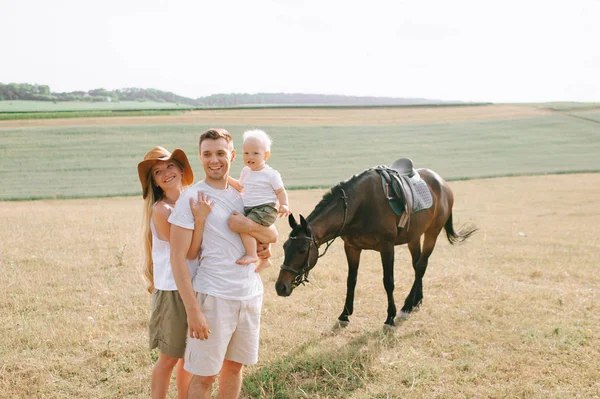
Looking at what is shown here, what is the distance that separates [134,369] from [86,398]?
55 centimetres

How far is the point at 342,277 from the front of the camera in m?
8.04

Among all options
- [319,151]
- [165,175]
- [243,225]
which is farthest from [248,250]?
[319,151]

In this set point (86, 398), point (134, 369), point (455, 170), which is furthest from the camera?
point (455, 170)

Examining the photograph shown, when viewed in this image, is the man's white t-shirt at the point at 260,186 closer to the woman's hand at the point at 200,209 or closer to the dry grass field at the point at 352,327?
the woman's hand at the point at 200,209

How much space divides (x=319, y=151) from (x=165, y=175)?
3032cm

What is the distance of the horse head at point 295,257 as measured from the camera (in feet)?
15.8

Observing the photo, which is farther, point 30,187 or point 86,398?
point 30,187

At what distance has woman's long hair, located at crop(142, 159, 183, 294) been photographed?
3396 millimetres

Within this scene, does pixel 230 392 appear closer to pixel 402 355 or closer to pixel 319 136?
pixel 402 355

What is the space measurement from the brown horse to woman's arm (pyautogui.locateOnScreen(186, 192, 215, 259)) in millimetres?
1864

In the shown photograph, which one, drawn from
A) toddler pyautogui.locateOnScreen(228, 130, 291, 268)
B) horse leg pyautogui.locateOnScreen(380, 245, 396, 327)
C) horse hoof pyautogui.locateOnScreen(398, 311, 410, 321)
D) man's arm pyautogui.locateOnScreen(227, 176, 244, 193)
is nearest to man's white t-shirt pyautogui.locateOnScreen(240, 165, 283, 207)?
toddler pyautogui.locateOnScreen(228, 130, 291, 268)

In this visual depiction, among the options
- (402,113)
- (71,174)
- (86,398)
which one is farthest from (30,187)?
(402,113)

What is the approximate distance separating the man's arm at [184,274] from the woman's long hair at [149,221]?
0.60m

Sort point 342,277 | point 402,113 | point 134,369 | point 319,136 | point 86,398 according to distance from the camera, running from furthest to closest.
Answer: point 402,113 → point 319,136 → point 342,277 → point 134,369 → point 86,398
